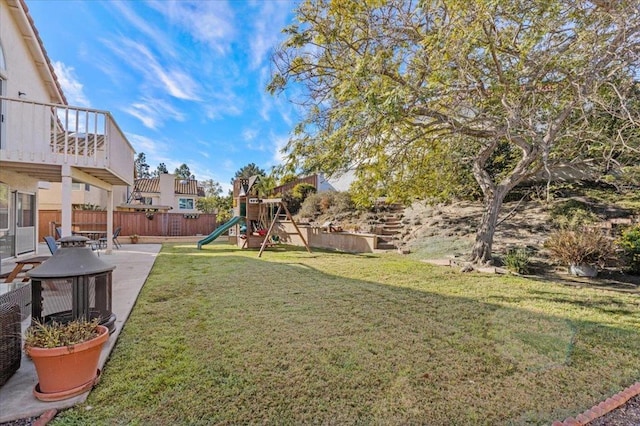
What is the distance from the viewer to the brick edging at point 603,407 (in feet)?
7.36

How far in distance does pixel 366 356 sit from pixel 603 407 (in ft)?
6.12

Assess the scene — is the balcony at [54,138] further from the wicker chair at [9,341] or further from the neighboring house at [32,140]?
the wicker chair at [9,341]

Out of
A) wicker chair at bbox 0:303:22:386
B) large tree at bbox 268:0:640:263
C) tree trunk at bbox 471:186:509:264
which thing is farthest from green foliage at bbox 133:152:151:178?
wicker chair at bbox 0:303:22:386

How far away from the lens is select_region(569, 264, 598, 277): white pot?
6.71 meters

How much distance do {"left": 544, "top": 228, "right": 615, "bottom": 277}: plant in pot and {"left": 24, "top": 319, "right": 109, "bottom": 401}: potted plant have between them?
8.37m

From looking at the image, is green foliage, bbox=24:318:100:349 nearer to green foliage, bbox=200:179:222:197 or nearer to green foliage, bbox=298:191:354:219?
green foliage, bbox=298:191:354:219

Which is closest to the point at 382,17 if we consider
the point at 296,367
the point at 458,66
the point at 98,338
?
the point at 458,66

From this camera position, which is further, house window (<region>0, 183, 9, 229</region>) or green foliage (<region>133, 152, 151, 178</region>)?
green foliage (<region>133, 152, 151, 178</region>)

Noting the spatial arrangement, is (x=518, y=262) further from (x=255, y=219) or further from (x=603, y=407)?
(x=255, y=219)

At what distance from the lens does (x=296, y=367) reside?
9.72ft

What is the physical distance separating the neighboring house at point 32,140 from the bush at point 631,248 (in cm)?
1128

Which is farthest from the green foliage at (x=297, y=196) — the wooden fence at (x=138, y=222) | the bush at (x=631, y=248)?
the bush at (x=631, y=248)

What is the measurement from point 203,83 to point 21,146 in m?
8.76

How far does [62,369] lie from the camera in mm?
2416
